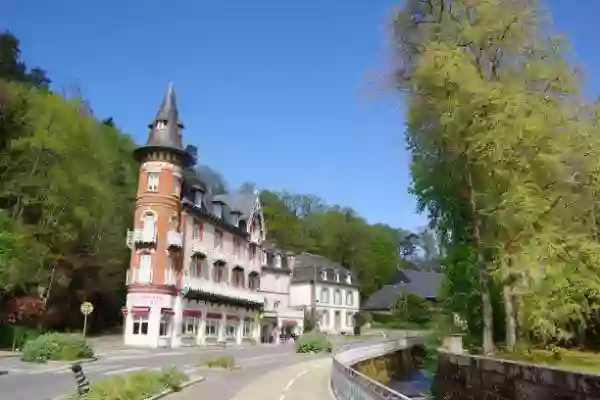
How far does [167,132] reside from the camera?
48.0 meters

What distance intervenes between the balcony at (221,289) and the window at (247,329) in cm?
243

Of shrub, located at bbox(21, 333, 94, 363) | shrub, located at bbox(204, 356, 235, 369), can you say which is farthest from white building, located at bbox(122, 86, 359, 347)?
shrub, located at bbox(204, 356, 235, 369)

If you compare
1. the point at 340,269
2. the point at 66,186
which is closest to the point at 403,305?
the point at 340,269

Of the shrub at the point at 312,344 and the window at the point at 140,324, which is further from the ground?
the window at the point at 140,324

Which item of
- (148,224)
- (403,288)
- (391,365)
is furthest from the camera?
(403,288)

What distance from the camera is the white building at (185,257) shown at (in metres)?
44.9

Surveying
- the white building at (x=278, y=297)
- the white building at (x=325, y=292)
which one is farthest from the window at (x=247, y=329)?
the white building at (x=325, y=292)

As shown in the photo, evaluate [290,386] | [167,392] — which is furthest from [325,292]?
[167,392]

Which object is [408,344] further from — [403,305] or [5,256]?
[5,256]

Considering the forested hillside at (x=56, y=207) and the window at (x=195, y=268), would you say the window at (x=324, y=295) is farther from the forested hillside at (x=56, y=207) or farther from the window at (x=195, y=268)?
the window at (x=195, y=268)

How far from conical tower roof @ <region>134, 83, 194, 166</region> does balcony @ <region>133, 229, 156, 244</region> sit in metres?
6.58

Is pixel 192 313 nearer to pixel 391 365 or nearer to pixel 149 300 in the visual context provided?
pixel 149 300

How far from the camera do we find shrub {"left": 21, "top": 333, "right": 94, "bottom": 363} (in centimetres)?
2714

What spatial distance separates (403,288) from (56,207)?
5916 centimetres
